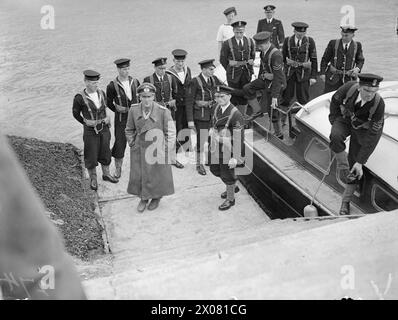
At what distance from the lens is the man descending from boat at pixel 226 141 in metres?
7.32

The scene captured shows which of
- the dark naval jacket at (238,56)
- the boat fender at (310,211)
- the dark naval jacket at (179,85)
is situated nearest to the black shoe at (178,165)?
the dark naval jacket at (179,85)

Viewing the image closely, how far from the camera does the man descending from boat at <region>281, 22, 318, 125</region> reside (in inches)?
373

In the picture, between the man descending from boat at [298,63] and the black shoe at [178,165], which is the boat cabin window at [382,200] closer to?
the man descending from boat at [298,63]

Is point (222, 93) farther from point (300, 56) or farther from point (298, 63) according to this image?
point (300, 56)

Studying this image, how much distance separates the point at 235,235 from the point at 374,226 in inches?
121

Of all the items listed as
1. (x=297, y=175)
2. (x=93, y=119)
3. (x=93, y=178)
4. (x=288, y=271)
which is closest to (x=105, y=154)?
(x=93, y=178)

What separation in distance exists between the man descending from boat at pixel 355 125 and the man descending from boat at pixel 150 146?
2432 mm

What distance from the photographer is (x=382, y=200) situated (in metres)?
6.06

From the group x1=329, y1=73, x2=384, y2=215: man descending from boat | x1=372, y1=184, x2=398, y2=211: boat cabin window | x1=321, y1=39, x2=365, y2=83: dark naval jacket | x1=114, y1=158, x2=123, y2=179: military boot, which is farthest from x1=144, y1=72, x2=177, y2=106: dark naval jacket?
x1=372, y1=184, x2=398, y2=211: boat cabin window

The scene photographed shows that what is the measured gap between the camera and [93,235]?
6.72 meters

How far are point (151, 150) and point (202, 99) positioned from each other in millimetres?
1618

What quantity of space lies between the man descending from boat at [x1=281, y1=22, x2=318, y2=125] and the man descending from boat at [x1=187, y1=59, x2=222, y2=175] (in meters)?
1.67

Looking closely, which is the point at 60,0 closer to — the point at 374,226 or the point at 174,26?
the point at 174,26

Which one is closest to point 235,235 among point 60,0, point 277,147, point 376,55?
point 277,147
